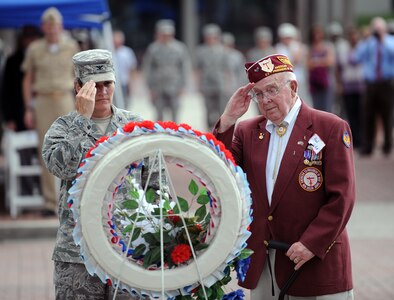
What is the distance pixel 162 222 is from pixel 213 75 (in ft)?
50.6

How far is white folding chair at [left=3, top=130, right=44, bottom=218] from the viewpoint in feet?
38.2

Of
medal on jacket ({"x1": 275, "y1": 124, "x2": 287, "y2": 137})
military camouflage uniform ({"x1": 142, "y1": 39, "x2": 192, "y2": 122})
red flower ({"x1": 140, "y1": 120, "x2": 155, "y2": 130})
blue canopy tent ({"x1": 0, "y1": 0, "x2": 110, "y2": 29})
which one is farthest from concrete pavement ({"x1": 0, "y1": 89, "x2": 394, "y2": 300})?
military camouflage uniform ({"x1": 142, "y1": 39, "x2": 192, "y2": 122})

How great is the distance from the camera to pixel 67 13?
38.4ft

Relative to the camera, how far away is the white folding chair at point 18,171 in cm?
1163

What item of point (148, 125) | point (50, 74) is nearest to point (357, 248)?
point (50, 74)

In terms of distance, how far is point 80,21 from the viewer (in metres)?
11.9

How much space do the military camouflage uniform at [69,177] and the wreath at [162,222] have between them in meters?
0.29

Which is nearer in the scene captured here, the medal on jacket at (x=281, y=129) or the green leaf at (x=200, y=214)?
the green leaf at (x=200, y=214)

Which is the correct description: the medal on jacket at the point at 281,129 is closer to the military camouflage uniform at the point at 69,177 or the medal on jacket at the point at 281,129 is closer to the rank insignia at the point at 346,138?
the rank insignia at the point at 346,138

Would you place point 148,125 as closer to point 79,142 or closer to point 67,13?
point 79,142

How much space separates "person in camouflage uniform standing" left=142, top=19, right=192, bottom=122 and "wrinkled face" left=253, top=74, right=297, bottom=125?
547 inches

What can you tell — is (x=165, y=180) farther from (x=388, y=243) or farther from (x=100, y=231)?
(x=388, y=243)

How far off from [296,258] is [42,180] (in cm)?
695

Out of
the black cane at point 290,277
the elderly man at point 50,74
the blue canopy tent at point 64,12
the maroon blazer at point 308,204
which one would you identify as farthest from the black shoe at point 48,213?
the black cane at point 290,277
